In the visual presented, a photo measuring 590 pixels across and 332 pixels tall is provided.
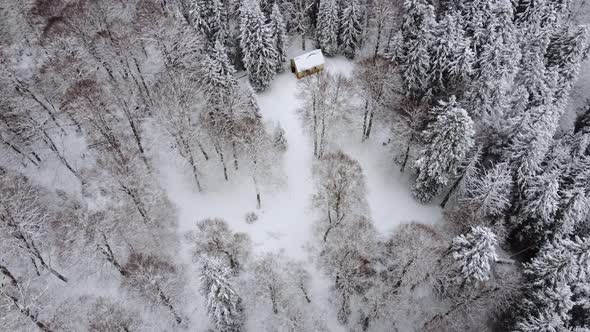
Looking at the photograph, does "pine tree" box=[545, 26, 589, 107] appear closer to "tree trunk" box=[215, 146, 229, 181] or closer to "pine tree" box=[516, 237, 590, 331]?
"pine tree" box=[516, 237, 590, 331]

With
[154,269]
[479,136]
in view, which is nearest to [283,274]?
[154,269]

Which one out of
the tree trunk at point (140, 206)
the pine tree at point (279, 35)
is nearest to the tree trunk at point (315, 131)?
the pine tree at point (279, 35)

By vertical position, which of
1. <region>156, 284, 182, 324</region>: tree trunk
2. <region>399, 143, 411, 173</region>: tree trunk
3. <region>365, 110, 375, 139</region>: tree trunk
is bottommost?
<region>156, 284, 182, 324</region>: tree trunk

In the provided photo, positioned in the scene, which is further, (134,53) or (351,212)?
(134,53)

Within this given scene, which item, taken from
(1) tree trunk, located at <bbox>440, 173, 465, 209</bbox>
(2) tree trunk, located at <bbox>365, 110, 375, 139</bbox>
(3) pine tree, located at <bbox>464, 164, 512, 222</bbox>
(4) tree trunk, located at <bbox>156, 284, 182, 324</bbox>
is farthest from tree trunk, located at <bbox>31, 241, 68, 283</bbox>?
(3) pine tree, located at <bbox>464, 164, 512, 222</bbox>

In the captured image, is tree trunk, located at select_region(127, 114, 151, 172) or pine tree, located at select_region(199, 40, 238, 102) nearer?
pine tree, located at select_region(199, 40, 238, 102)

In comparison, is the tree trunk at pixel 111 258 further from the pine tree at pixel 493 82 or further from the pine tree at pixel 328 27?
the pine tree at pixel 493 82

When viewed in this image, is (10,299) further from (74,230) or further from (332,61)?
(332,61)
